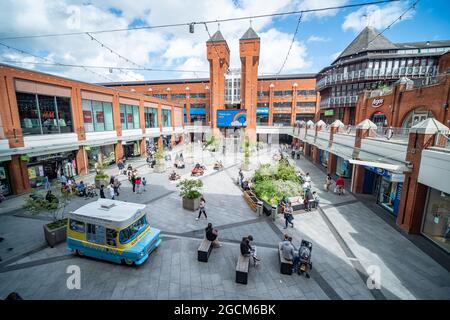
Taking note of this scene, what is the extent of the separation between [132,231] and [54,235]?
392 centimetres

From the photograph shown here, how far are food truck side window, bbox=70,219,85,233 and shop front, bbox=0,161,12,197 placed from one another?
423 inches

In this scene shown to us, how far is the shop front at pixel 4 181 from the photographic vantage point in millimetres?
12926

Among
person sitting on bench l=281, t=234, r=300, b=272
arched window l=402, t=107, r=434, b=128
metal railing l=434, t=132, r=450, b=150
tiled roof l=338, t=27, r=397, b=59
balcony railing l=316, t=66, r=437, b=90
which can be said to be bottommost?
person sitting on bench l=281, t=234, r=300, b=272

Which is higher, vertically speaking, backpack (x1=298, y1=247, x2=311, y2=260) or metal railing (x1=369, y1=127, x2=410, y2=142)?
metal railing (x1=369, y1=127, x2=410, y2=142)

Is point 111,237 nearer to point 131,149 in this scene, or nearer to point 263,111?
point 131,149

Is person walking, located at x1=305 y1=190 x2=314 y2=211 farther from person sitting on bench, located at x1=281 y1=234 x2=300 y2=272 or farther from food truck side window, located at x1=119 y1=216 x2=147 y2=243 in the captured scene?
food truck side window, located at x1=119 y1=216 x2=147 y2=243

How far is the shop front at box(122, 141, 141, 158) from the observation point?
25.7 m

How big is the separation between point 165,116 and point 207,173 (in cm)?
2009

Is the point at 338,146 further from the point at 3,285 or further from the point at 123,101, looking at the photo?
the point at 123,101

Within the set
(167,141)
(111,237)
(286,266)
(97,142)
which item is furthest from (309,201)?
(167,141)

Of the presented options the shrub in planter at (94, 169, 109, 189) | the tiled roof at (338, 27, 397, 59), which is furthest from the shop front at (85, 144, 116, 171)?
the tiled roof at (338, 27, 397, 59)

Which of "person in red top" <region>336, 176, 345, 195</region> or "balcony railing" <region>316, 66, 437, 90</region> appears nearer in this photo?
"person in red top" <region>336, 176, 345, 195</region>
